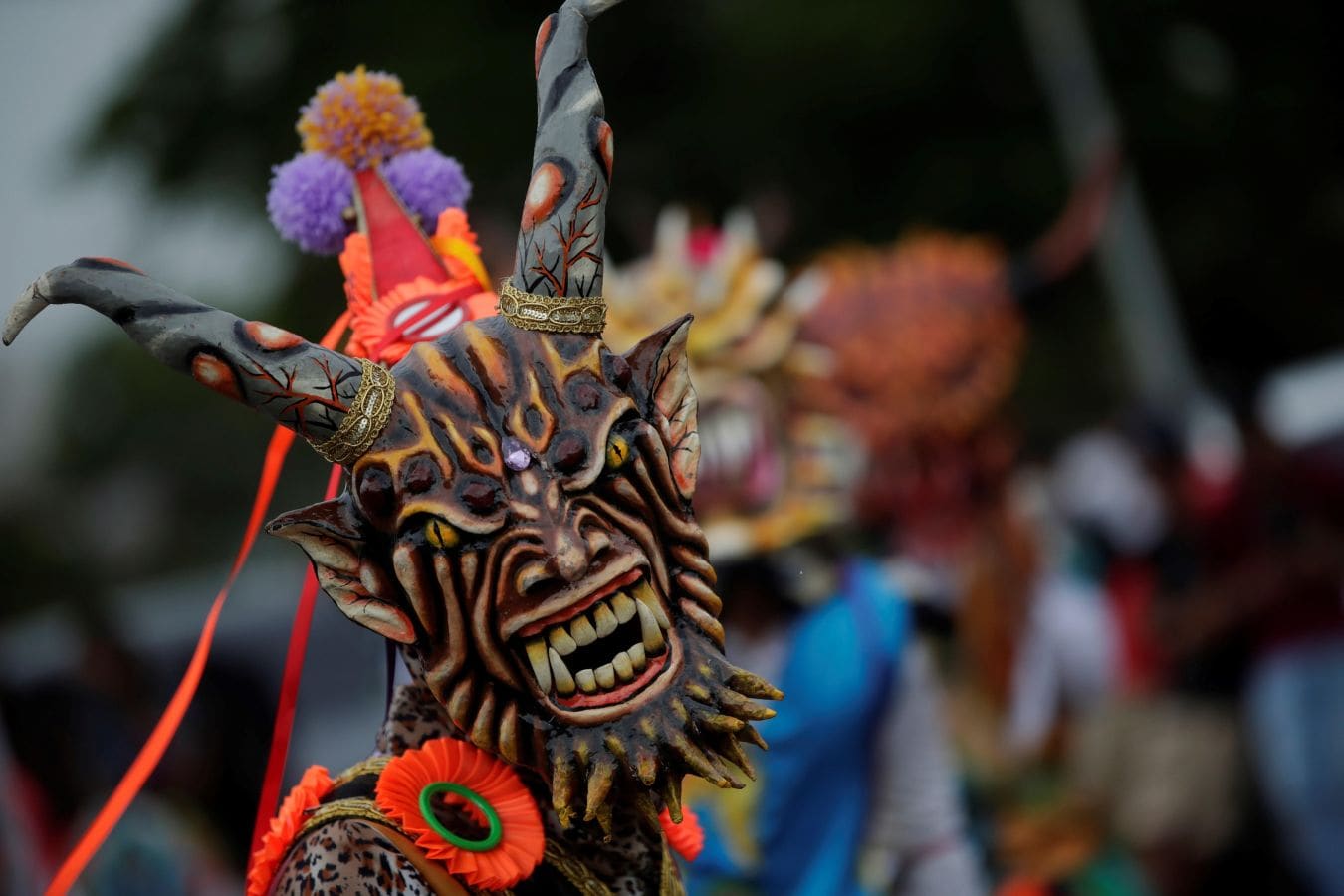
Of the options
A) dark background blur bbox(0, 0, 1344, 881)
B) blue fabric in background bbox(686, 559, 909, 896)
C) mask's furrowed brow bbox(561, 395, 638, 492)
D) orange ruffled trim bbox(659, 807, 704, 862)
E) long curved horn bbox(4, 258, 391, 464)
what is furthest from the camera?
dark background blur bbox(0, 0, 1344, 881)

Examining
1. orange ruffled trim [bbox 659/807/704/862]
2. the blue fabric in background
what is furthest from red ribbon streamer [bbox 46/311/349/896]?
the blue fabric in background

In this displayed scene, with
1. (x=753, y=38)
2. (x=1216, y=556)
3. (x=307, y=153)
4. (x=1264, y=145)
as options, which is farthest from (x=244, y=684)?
(x=1264, y=145)

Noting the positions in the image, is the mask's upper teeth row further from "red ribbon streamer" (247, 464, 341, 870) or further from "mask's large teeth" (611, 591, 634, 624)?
"red ribbon streamer" (247, 464, 341, 870)

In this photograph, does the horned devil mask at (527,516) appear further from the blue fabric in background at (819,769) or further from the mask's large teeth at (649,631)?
the blue fabric in background at (819,769)

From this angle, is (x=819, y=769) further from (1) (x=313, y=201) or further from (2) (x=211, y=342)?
(2) (x=211, y=342)

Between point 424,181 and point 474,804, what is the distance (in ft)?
3.37

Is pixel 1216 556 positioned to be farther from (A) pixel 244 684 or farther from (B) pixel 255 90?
(B) pixel 255 90

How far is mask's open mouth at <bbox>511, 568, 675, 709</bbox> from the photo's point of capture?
222cm

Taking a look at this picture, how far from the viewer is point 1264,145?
13.8 m

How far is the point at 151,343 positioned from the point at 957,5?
13555mm

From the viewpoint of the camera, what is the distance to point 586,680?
2229 mm

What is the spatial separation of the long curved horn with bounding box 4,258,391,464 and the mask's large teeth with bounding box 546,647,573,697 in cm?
41


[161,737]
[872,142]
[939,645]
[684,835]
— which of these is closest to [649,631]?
[684,835]

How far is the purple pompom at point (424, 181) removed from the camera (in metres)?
2.79
